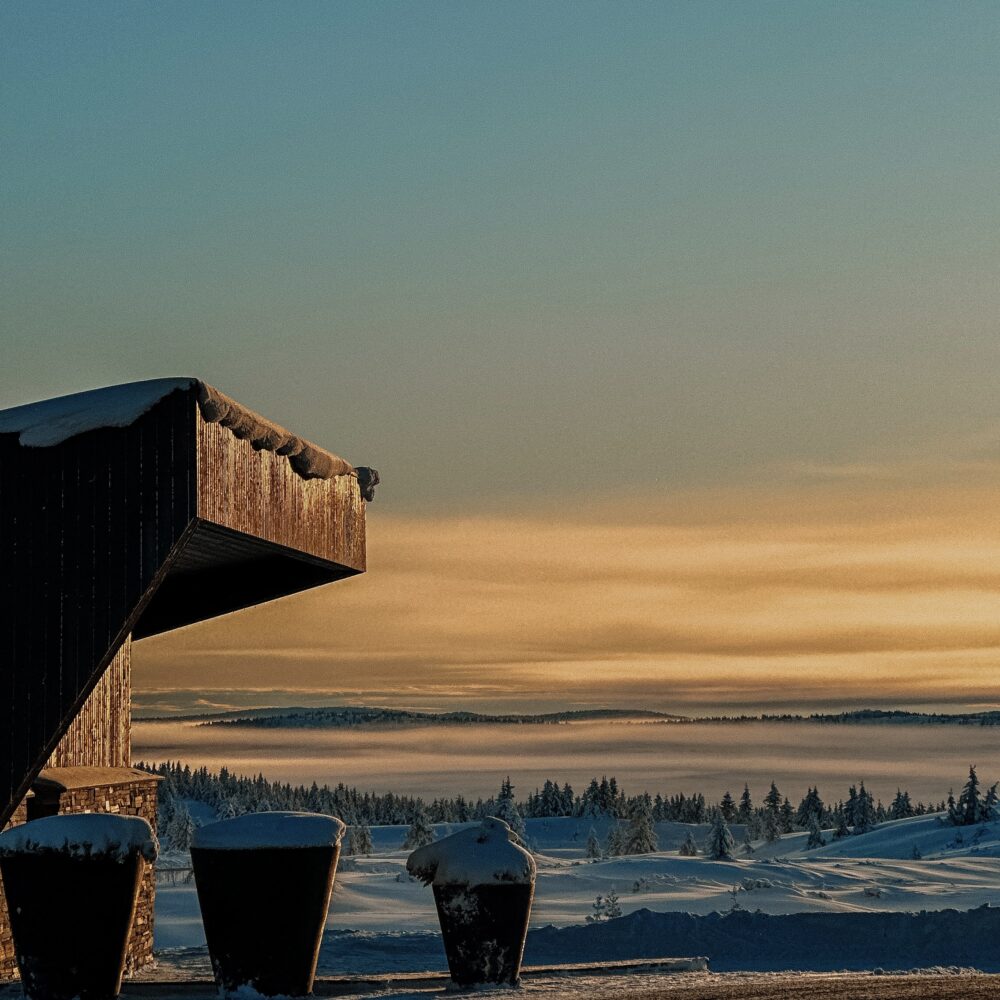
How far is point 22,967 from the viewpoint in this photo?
54.5 feet

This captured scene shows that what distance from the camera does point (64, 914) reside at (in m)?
16.5

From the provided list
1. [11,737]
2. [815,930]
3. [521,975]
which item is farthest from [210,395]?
[815,930]

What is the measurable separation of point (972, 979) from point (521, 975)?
563 cm

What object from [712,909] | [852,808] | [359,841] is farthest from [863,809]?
[712,909]

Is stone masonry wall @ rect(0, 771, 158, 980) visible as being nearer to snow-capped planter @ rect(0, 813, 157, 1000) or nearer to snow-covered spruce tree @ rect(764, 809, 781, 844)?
snow-capped planter @ rect(0, 813, 157, 1000)

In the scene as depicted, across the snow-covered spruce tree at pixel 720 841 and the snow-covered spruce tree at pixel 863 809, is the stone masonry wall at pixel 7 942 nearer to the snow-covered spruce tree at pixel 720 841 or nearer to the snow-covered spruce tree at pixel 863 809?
the snow-covered spruce tree at pixel 720 841

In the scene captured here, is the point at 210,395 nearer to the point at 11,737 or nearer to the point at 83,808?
the point at 11,737

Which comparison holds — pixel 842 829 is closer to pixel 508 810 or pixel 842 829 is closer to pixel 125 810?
pixel 508 810

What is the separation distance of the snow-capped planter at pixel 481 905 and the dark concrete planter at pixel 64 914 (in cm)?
354

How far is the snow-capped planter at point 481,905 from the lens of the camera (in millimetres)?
17984

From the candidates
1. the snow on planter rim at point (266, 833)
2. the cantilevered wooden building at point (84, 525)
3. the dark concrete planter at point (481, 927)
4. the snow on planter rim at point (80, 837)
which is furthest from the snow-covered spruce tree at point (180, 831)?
the snow on planter rim at point (80, 837)

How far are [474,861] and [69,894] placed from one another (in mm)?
4553

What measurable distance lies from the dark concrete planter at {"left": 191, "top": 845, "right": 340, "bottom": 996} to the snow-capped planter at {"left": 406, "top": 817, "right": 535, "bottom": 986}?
5.67 ft

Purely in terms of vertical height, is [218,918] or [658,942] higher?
[218,918]
